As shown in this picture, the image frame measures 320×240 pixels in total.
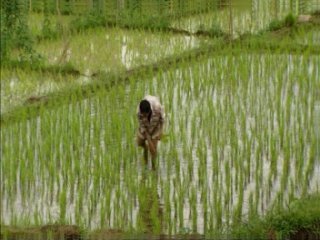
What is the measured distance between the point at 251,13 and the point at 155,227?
20.5ft

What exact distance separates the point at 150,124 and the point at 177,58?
8.72ft

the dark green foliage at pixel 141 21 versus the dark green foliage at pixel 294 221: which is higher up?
the dark green foliage at pixel 141 21

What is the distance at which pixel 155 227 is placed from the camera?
544 centimetres

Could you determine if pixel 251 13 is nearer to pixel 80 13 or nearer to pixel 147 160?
pixel 80 13

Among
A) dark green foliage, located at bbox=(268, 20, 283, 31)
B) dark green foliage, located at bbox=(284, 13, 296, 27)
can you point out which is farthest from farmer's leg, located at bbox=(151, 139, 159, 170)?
dark green foliage, located at bbox=(284, 13, 296, 27)

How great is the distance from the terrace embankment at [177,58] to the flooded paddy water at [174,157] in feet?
0.31

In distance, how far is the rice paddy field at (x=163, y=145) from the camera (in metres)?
5.43

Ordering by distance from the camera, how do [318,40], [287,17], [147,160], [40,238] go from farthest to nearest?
[287,17] → [318,40] → [147,160] → [40,238]

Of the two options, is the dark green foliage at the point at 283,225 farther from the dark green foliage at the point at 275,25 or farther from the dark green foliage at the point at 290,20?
the dark green foliage at the point at 290,20

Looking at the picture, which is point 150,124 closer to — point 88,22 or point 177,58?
point 177,58

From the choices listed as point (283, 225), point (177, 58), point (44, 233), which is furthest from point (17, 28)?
point (177, 58)

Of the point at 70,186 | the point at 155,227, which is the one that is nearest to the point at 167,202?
the point at 155,227

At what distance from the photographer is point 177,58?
880cm

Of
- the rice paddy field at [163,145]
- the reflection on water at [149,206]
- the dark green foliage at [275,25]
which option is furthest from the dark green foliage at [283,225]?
the dark green foliage at [275,25]
